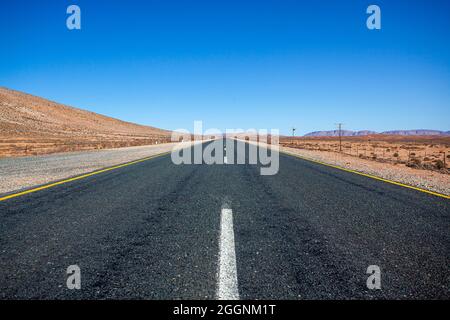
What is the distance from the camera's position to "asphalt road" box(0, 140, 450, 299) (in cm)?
228

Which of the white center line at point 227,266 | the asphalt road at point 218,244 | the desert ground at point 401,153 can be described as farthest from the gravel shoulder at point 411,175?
the white center line at point 227,266

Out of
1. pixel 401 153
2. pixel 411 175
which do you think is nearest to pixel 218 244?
pixel 411 175

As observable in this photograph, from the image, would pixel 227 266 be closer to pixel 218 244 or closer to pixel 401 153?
pixel 218 244

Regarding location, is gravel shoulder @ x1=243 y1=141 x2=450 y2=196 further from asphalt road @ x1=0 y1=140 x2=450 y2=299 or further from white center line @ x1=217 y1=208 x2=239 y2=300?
white center line @ x1=217 y1=208 x2=239 y2=300

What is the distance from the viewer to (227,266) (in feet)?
8.54

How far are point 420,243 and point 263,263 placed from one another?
2026mm

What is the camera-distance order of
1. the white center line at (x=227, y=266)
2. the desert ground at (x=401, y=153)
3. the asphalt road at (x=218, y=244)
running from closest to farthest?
the white center line at (x=227, y=266) < the asphalt road at (x=218, y=244) < the desert ground at (x=401, y=153)

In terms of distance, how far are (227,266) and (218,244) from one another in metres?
0.56

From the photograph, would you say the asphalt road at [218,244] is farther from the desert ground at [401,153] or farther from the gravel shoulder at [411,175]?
the desert ground at [401,153]

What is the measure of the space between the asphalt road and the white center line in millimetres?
38

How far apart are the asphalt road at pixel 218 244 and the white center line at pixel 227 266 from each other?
1.5 inches

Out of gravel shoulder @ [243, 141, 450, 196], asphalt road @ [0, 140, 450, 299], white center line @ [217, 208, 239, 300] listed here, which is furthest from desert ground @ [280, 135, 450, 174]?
white center line @ [217, 208, 239, 300]

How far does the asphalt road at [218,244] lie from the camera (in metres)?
2.28
